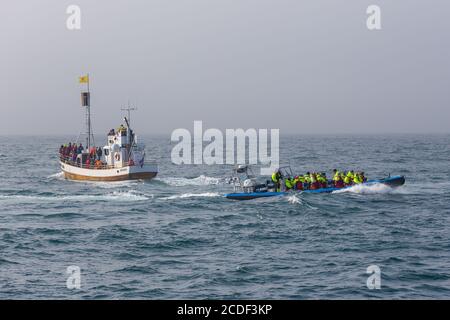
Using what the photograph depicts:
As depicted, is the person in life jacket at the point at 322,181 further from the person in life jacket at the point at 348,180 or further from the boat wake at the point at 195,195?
the boat wake at the point at 195,195

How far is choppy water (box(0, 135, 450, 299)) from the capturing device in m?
21.4

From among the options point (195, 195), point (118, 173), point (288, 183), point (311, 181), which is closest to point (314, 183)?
point (311, 181)

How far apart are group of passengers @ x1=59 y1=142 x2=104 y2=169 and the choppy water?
1226 cm

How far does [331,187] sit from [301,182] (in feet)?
8.79

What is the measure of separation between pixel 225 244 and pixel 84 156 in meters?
37.9

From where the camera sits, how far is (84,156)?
206 ft

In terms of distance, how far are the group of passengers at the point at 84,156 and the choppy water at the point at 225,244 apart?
1226 centimetres

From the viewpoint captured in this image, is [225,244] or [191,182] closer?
[225,244]

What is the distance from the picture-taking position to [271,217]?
1433 inches

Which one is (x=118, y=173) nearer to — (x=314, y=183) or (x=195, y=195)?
(x=195, y=195)

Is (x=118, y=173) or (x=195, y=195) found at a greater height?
(x=118, y=173)

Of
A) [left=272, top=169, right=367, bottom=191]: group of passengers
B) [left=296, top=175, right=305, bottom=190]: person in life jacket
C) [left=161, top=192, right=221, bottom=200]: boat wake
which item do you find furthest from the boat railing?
[left=296, top=175, right=305, bottom=190]: person in life jacket
